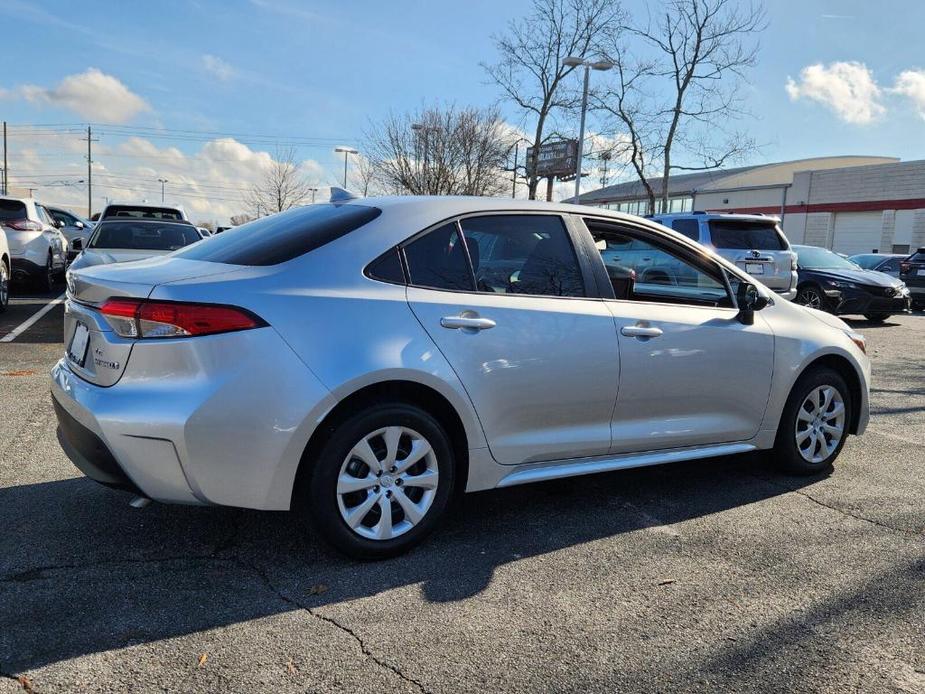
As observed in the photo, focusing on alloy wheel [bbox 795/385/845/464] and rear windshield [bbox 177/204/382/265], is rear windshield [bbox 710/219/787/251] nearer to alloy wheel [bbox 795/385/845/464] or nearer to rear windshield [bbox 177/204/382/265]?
alloy wheel [bbox 795/385/845/464]

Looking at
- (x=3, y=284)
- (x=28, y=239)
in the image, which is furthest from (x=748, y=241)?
(x=28, y=239)

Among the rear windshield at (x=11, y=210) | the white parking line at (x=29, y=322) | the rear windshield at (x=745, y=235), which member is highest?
the rear windshield at (x=745, y=235)

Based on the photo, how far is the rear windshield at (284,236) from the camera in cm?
329

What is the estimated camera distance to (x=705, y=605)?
3025 mm

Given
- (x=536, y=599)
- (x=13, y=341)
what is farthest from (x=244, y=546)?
(x=13, y=341)

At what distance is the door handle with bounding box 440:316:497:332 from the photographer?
131 inches

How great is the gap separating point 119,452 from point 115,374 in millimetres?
309

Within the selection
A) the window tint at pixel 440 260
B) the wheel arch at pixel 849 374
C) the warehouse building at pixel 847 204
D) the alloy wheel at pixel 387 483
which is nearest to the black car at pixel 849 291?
the wheel arch at pixel 849 374

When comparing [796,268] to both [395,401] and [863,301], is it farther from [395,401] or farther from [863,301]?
[395,401]

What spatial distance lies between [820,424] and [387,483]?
2899 mm

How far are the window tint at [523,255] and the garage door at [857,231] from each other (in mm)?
40876

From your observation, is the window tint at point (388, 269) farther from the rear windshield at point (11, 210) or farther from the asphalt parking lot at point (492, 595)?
the rear windshield at point (11, 210)

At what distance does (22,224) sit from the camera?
478 inches

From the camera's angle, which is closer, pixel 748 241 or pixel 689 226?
pixel 689 226
